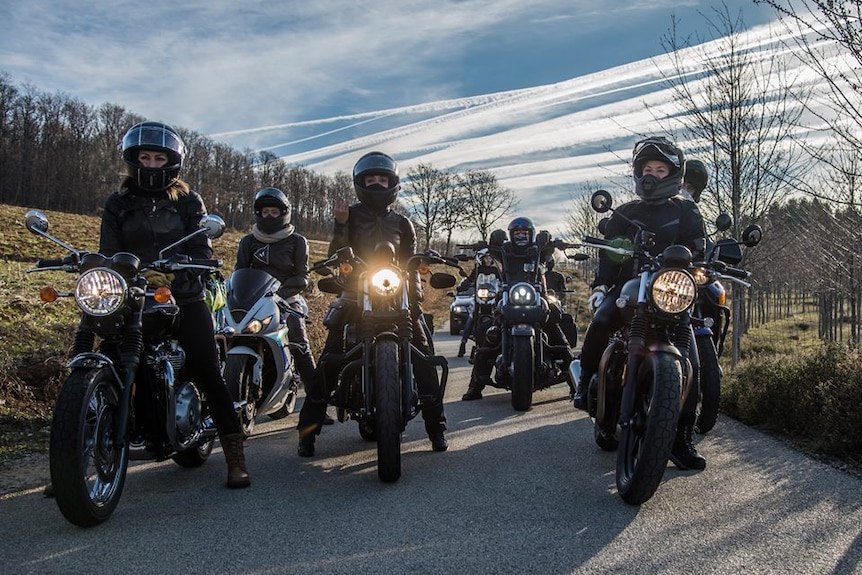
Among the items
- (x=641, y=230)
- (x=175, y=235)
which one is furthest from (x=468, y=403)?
(x=175, y=235)

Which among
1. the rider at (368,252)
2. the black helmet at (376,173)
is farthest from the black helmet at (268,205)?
the black helmet at (376,173)

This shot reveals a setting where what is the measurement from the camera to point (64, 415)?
136 inches

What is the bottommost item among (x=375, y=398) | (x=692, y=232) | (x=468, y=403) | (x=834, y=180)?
(x=468, y=403)

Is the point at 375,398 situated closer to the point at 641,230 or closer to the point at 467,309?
the point at 641,230

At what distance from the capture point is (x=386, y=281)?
16.1ft

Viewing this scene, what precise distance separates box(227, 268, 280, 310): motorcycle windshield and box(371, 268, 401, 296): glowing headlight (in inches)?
63.7

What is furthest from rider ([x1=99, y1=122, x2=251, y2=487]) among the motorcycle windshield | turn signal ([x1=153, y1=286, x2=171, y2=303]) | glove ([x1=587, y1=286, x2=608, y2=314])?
glove ([x1=587, y1=286, x2=608, y2=314])

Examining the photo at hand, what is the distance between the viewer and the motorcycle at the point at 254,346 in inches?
224

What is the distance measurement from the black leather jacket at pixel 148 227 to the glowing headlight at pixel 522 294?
13.4ft

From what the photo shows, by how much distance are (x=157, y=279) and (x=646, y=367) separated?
10.6 ft

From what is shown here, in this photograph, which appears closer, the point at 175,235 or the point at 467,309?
the point at 175,235

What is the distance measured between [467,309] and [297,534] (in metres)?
12.2

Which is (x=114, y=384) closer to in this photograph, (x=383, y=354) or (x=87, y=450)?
(x=87, y=450)

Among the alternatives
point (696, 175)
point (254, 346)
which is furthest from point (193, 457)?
point (696, 175)
